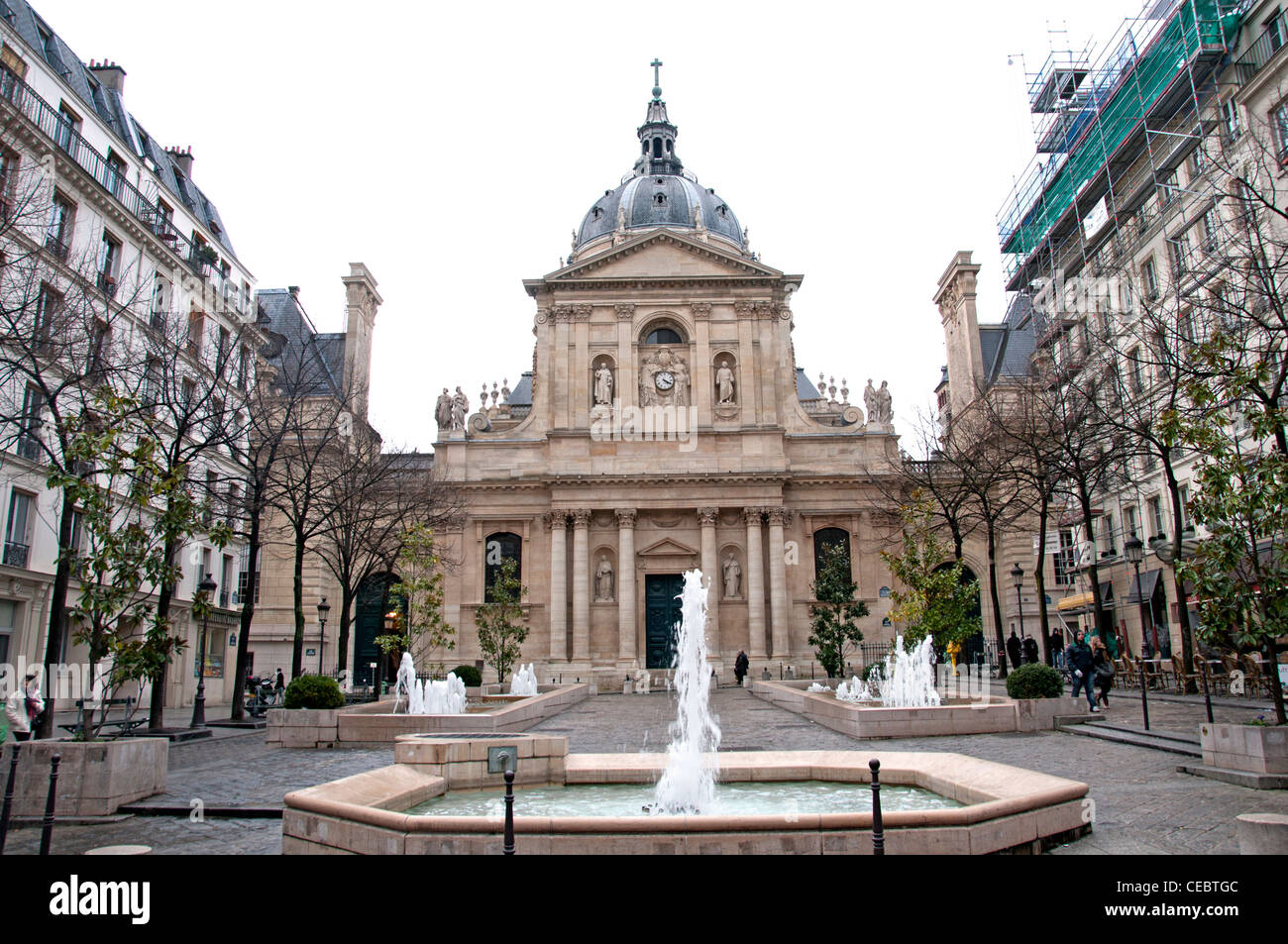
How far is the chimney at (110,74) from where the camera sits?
34.0 metres

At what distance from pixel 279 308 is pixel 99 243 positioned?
24.4 metres

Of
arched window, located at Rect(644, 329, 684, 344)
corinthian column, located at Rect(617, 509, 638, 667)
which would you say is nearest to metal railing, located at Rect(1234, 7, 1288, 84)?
arched window, located at Rect(644, 329, 684, 344)

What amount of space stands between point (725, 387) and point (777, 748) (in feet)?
96.2

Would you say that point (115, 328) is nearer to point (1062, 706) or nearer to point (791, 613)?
point (1062, 706)

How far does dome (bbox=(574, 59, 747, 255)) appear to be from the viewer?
61.9 m

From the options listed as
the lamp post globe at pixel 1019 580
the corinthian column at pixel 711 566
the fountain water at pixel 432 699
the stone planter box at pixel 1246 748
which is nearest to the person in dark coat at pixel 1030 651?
the lamp post globe at pixel 1019 580

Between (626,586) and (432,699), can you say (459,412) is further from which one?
(432,699)

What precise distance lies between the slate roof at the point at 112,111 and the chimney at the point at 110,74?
836mm

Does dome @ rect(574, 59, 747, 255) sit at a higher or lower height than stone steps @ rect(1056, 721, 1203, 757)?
higher

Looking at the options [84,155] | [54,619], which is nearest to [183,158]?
[84,155]

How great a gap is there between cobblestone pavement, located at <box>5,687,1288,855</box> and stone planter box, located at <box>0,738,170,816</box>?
0.38 meters

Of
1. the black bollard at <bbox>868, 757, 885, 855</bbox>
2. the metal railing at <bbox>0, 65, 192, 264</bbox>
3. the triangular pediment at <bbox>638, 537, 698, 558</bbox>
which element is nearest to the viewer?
the black bollard at <bbox>868, 757, 885, 855</bbox>

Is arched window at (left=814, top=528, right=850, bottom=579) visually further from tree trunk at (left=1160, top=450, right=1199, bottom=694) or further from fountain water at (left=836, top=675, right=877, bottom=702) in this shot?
tree trunk at (left=1160, top=450, right=1199, bottom=694)
